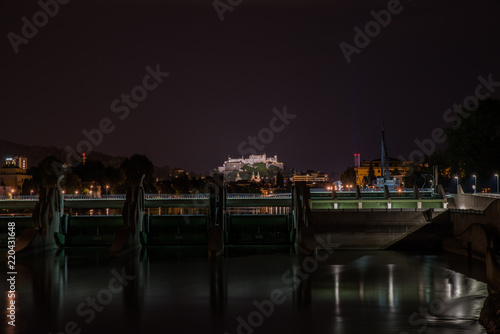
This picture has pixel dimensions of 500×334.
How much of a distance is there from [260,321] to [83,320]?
342 inches

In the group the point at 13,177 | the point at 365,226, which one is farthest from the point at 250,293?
the point at 13,177

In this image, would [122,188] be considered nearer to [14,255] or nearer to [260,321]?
[14,255]

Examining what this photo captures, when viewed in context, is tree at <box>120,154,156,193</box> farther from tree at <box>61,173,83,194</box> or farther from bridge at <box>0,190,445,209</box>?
bridge at <box>0,190,445,209</box>

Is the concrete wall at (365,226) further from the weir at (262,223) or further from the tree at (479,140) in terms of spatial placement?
the tree at (479,140)

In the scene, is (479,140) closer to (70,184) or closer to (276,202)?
(276,202)

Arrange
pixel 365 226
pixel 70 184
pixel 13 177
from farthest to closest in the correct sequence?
pixel 13 177, pixel 70 184, pixel 365 226

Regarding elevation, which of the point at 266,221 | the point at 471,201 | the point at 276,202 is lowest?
the point at 266,221

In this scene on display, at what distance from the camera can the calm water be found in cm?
3025

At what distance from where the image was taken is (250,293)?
38031 millimetres

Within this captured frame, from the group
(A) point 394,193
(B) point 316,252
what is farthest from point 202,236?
(A) point 394,193

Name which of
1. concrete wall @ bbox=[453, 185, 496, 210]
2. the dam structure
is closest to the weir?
the dam structure

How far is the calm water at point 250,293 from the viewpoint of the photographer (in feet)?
99.2

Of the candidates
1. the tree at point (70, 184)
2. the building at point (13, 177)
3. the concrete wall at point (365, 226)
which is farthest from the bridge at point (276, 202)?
the building at point (13, 177)

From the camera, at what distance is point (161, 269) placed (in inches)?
Answer: 1820
